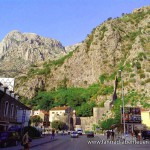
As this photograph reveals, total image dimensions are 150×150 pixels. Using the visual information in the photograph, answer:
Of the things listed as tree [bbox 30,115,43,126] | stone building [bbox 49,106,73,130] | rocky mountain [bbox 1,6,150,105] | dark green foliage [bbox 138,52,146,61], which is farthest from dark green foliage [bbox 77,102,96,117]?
dark green foliage [bbox 138,52,146,61]

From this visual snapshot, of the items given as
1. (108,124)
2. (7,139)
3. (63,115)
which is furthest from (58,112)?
(7,139)

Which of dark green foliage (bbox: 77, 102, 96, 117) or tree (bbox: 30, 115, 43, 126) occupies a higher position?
dark green foliage (bbox: 77, 102, 96, 117)

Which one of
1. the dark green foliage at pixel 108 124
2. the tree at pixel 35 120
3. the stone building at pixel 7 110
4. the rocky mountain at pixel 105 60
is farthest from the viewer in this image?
the rocky mountain at pixel 105 60

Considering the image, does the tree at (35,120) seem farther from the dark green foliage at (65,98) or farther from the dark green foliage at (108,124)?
the dark green foliage at (108,124)

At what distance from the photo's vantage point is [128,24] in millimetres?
137875

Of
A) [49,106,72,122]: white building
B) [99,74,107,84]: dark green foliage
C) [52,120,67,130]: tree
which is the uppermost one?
[99,74,107,84]: dark green foliage

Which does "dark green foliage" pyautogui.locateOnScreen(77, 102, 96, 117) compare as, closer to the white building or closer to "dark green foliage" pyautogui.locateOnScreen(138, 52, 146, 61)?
the white building

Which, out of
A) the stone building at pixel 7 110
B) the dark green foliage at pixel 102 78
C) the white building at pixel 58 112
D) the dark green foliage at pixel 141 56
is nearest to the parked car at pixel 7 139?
the stone building at pixel 7 110

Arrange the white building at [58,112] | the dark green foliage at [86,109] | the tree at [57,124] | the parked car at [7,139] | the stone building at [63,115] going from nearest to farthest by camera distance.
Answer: the parked car at [7,139] → the tree at [57,124] → the dark green foliage at [86,109] → the stone building at [63,115] → the white building at [58,112]

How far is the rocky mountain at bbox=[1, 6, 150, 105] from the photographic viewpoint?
112 m

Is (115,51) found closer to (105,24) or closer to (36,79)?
(105,24)

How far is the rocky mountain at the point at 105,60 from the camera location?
112 metres

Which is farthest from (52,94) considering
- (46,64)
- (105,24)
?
(105,24)

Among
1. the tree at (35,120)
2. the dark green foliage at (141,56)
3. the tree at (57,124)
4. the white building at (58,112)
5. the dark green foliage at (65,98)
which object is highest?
the dark green foliage at (141,56)
